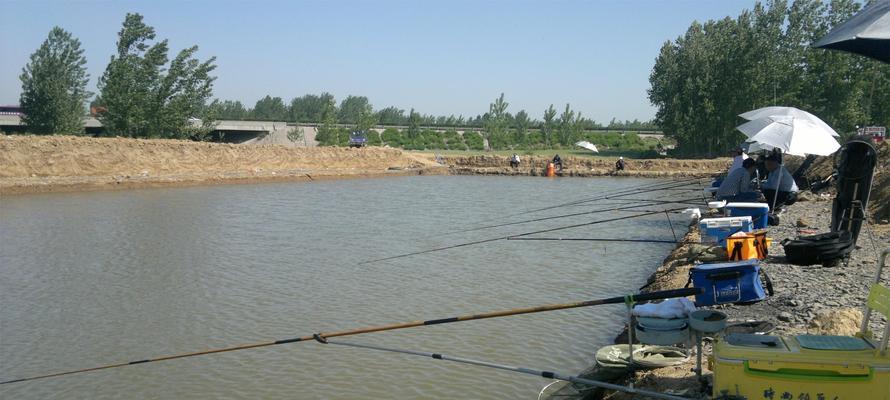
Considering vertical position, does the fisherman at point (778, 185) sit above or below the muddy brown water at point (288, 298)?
above

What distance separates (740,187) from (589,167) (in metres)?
32.5

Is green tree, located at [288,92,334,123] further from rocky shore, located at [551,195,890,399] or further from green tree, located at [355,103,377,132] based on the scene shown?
rocky shore, located at [551,195,890,399]

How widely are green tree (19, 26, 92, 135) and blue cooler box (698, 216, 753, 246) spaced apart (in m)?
43.4

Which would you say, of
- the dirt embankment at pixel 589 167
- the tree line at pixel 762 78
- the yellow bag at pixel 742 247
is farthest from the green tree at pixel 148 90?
the yellow bag at pixel 742 247

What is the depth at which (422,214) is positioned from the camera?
67.3ft

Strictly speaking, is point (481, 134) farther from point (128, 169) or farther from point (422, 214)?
point (422, 214)

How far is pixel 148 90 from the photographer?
144 feet

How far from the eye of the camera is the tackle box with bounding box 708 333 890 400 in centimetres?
403

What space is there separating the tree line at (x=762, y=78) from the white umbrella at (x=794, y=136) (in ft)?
93.9

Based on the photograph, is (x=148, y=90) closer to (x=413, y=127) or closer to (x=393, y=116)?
(x=413, y=127)

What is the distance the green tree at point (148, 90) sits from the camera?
139 ft

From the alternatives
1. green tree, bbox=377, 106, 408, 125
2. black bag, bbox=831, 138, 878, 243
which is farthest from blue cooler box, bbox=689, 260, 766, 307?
green tree, bbox=377, 106, 408, 125

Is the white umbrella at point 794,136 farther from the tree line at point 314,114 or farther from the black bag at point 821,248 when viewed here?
the tree line at point 314,114

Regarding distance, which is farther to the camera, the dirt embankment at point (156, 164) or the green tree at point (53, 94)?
the green tree at point (53, 94)
